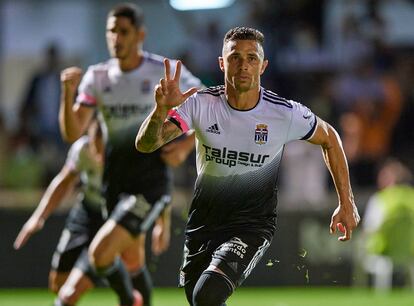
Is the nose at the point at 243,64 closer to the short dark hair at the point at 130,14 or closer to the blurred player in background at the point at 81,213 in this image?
the short dark hair at the point at 130,14

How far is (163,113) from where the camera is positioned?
293 inches

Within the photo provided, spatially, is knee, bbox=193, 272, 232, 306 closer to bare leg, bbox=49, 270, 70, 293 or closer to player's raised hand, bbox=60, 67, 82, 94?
player's raised hand, bbox=60, 67, 82, 94

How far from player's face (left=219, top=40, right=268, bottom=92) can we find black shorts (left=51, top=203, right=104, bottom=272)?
3924mm

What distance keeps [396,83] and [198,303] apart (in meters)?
11.5

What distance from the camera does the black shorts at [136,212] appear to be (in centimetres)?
1012

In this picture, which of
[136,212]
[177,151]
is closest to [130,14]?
[177,151]

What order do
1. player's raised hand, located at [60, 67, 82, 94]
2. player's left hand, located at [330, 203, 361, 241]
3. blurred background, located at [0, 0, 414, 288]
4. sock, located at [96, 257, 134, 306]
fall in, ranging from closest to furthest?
player's left hand, located at [330, 203, 361, 241] → player's raised hand, located at [60, 67, 82, 94] → sock, located at [96, 257, 134, 306] → blurred background, located at [0, 0, 414, 288]

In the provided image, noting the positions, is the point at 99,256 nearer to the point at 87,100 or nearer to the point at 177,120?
the point at 87,100

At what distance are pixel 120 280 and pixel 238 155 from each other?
286 cm

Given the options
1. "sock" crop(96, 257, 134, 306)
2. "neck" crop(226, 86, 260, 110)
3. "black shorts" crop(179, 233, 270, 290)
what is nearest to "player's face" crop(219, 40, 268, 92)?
"neck" crop(226, 86, 260, 110)

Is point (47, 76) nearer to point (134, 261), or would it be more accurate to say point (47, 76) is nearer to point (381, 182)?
point (381, 182)

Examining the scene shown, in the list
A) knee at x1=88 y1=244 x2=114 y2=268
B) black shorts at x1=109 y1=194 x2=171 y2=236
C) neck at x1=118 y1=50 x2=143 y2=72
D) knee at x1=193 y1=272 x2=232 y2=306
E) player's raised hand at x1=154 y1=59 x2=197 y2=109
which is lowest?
knee at x1=88 y1=244 x2=114 y2=268

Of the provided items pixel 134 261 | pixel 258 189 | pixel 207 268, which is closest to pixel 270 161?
pixel 258 189

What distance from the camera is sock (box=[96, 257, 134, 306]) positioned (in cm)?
1034
